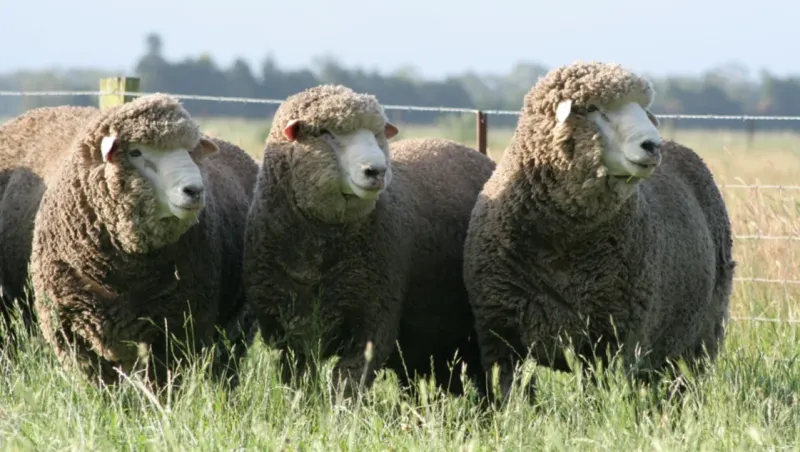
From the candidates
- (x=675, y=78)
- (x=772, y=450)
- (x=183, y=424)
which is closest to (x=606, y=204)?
(x=772, y=450)

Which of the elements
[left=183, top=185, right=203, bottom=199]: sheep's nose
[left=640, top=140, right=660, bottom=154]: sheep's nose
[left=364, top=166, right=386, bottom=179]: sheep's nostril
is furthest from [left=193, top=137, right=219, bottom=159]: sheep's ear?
[left=640, top=140, right=660, bottom=154]: sheep's nose

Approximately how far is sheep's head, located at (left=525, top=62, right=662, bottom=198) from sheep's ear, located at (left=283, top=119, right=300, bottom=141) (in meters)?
1.13

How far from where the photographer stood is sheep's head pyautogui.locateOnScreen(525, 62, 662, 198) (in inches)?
207

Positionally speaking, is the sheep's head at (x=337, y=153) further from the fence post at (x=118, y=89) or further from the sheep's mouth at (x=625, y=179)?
the fence post at (x=118, y=89)

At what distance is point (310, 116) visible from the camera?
5.51m

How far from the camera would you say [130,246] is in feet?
17.8

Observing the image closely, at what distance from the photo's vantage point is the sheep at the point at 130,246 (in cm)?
531

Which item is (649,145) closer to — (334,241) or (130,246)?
(334,241)

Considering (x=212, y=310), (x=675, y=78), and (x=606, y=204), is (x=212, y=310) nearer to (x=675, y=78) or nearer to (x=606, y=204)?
(x=606, y=204)

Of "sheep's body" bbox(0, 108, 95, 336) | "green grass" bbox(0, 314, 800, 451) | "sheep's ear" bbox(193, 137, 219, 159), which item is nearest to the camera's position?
"green grass" bbox(0, 314, 800, 451)

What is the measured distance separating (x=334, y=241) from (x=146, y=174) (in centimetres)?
90

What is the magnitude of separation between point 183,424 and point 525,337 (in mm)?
1855

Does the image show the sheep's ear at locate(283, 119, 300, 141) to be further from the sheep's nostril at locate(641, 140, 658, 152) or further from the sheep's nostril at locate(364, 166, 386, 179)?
the sheep's nostril at locate(641, 140, 658, 152)

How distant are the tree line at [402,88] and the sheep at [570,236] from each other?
30491mm
